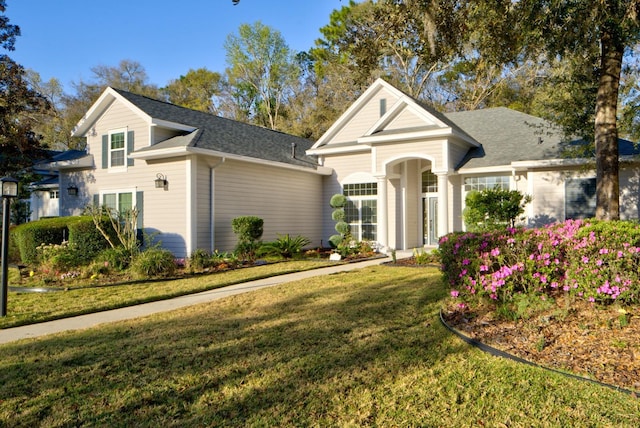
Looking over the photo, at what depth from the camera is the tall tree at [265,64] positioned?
1438 inches

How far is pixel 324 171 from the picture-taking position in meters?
18.0

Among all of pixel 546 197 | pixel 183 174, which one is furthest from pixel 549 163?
pixel 183 174

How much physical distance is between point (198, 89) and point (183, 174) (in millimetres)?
28682

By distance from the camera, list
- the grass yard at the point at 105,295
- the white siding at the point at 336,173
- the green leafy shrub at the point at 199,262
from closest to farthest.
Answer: the grass yard at the point at 105,295 < the green leafy shrub at the point at 199,262 < the white siding at the point at 336,173

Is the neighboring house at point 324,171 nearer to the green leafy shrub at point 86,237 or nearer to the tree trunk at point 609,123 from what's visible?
the green leafy shrub at point 86,237

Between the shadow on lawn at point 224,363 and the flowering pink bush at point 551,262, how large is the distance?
2.88 ft

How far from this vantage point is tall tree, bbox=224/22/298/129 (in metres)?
36.5

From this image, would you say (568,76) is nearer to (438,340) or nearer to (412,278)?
(412,278)

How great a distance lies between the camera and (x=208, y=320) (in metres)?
6.33

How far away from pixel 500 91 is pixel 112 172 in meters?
24.0

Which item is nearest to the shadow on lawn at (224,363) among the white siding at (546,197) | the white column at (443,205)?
the white column at (443,205)

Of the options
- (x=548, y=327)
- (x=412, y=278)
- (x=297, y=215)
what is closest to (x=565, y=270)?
(x=548, y=327)

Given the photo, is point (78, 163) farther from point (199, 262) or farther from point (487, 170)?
point (487, 170)

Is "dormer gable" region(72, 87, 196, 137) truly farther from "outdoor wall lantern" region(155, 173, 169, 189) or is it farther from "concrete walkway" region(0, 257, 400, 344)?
"concrete walkway" region(0, 257, 400, 344)
